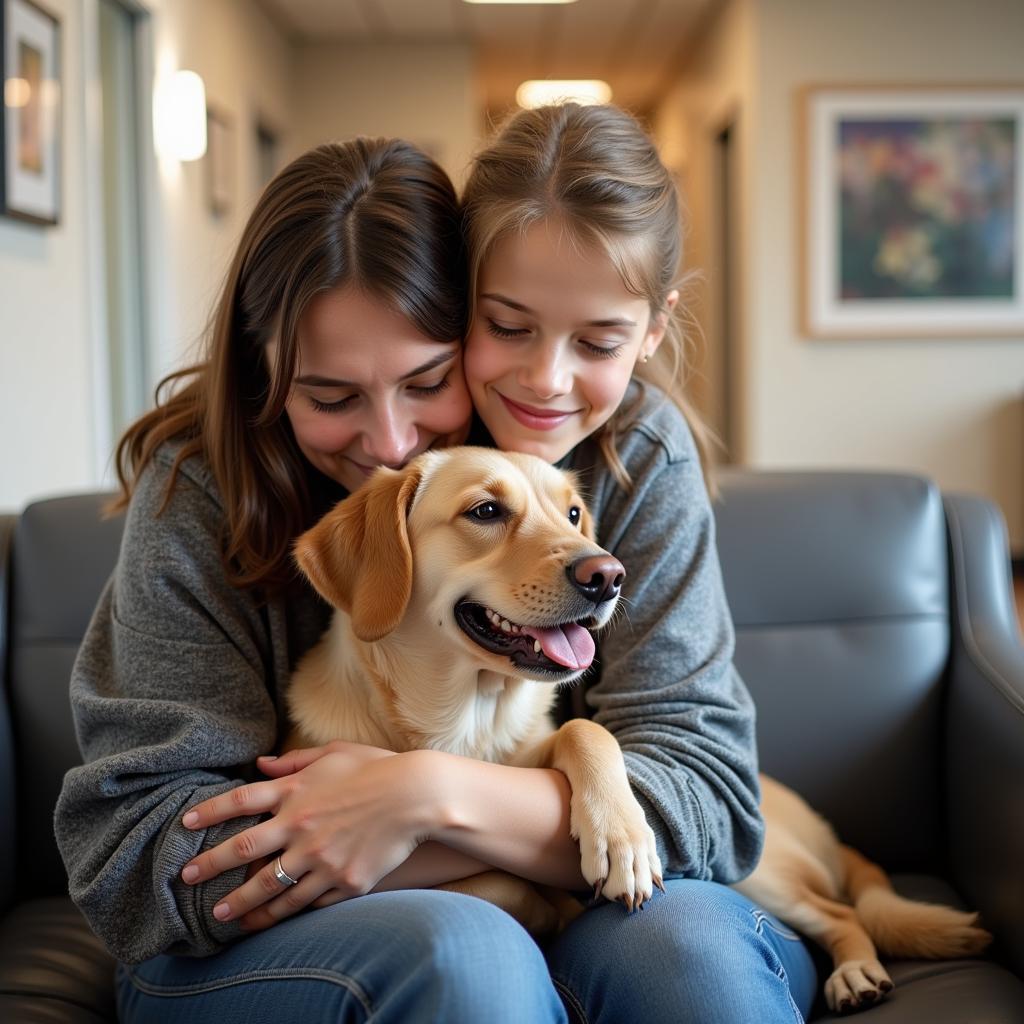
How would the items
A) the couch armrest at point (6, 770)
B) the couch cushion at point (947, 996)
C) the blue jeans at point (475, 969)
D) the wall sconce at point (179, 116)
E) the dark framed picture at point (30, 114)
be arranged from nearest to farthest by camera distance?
1. the blue jeans at point (475, 969)
2. the couch cushion at point (947, 996)
3. the couch armrest at point (6, 770)
4. the dark framed picture at point (30, 114)
5. the wall sconce at point (179, 116)

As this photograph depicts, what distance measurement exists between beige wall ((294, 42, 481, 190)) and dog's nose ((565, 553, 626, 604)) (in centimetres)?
696

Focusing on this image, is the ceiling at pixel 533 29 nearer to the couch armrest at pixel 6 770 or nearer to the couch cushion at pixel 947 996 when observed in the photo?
the couch armrest at pixel 6 770

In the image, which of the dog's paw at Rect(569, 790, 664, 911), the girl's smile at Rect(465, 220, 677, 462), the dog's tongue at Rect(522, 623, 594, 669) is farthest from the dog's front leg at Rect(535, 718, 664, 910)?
the girl's smile at Rect(465, 220, 677, 462)

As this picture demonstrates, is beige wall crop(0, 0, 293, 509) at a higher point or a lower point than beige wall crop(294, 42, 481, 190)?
lower

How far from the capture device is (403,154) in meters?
1.53

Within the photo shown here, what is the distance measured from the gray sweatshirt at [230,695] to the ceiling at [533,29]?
231 inches

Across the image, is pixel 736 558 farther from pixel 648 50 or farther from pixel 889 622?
pixel 648 50

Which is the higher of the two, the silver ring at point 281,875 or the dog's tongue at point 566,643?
the dog's tongue at point 566,643

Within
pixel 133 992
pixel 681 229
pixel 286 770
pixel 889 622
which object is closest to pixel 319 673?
pixel 286 770

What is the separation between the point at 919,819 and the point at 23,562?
143 cm

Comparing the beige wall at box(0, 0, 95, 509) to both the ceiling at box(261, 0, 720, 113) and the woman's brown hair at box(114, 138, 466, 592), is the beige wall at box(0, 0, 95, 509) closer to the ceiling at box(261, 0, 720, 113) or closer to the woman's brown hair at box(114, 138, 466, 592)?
the woman's brown hair at box(114, 138, 466, 592)

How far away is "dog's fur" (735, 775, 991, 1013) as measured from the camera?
1438 millimetres

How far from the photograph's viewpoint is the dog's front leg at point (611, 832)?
1209 millimetres

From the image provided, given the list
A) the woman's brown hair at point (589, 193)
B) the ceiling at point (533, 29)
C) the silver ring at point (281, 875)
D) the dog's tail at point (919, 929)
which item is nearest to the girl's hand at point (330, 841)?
the silver ring at point (281, 875)
